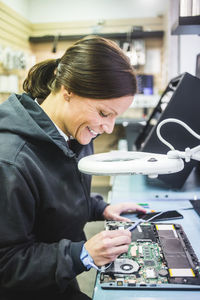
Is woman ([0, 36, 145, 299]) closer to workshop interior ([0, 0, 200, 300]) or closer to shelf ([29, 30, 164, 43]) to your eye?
workshop interior ([0, 0, 200, 300])

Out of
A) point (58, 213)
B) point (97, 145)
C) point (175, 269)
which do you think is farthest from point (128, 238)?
point (97, 145)

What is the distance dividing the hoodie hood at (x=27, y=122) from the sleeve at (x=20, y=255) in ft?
0.41

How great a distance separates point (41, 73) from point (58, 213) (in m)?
0.54

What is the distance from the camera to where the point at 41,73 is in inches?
42.9

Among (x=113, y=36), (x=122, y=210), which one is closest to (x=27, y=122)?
(x=122, y=210)

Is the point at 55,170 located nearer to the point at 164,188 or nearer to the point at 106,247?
the point at 106,247

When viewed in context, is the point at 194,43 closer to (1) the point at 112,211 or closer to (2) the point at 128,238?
(1) the point at 112,211

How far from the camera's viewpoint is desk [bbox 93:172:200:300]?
69 cm

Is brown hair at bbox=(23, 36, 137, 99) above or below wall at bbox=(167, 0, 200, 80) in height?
below

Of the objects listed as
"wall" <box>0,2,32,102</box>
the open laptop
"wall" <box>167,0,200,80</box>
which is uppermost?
"wall" <box>0,2,32,102</box>

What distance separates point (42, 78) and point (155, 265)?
779mm

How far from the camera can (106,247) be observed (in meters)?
0.77

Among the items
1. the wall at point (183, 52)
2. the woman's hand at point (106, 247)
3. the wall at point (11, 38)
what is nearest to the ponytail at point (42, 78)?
the woman's hand at point (106, 247)

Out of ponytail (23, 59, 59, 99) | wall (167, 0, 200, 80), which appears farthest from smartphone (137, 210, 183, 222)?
wall (167, 0, 200, 80)
